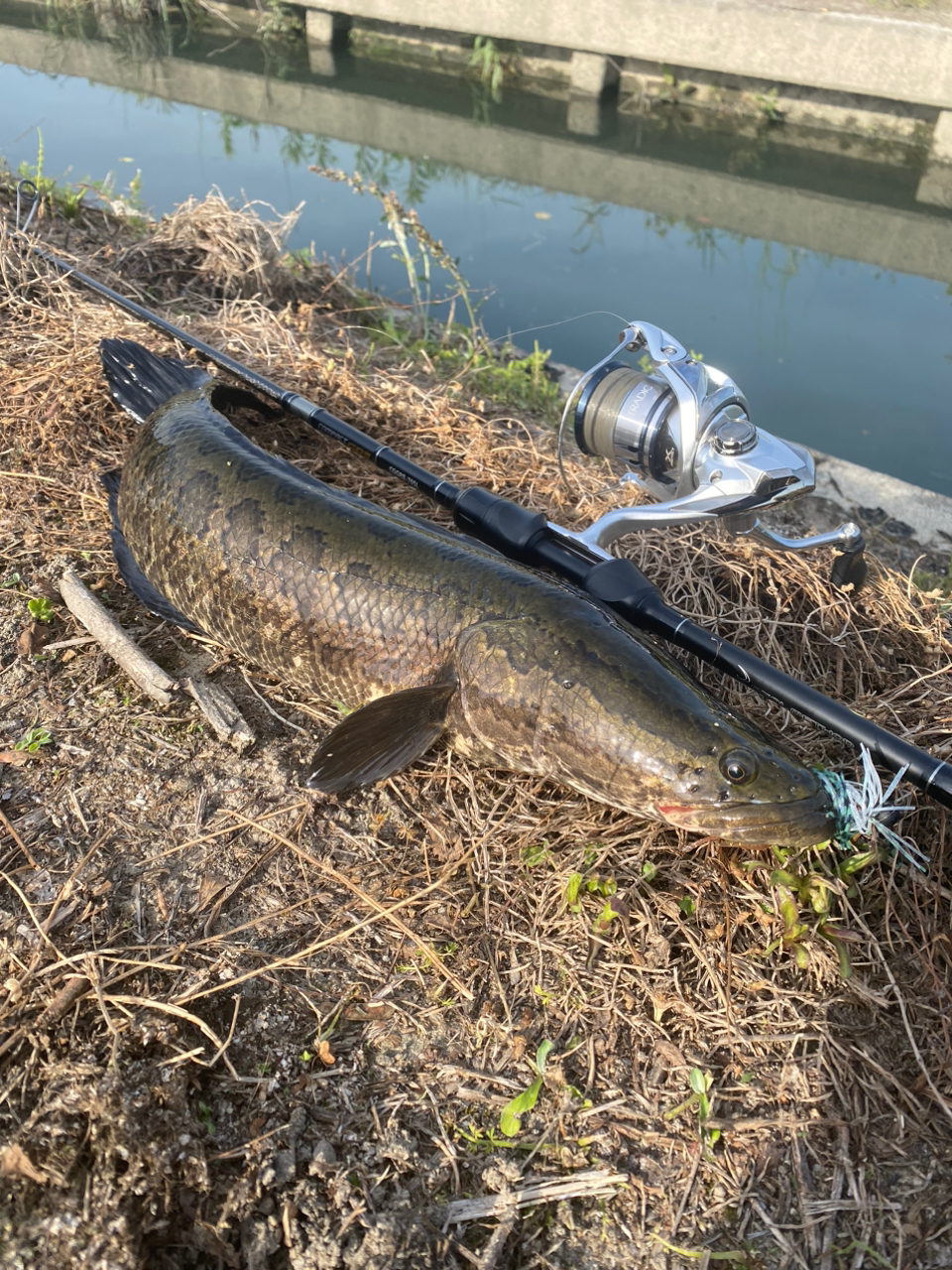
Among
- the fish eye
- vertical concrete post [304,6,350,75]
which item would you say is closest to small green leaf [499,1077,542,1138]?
the fish eye

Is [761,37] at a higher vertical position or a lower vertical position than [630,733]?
higher

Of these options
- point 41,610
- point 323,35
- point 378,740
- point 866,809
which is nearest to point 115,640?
point 41,610

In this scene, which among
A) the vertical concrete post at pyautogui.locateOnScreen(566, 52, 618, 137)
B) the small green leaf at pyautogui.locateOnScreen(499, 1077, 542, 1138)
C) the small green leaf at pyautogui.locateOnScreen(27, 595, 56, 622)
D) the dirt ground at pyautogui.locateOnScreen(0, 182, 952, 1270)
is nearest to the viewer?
the dirt ground at pyautogui.locateOnScreen(0, 182, 952, 1270)

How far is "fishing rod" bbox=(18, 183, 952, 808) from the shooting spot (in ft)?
7.73

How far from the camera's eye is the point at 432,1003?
222cm

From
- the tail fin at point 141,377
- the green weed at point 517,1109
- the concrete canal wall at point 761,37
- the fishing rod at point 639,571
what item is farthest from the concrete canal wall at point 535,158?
the green weed at point 517,1109

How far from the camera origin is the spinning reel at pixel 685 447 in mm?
2811

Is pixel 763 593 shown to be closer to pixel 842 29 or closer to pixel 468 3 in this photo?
pixel 842 29

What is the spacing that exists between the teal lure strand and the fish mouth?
7 centimetres

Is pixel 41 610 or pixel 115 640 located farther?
pixel 41 610

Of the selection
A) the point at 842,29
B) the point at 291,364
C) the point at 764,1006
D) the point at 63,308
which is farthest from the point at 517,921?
the point at 842,29

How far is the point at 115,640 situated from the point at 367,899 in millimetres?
1265

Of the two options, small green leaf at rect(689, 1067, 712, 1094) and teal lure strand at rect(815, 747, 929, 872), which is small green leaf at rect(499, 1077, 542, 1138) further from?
teal lure strand at rect(815, 747, 929, 872)

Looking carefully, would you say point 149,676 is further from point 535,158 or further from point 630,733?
point 535,158
